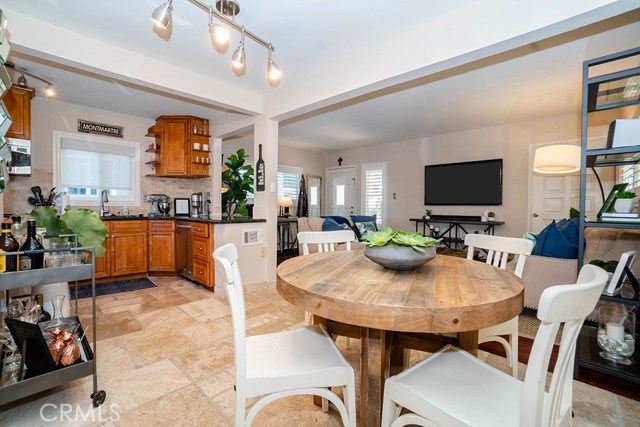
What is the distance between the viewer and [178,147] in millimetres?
4430

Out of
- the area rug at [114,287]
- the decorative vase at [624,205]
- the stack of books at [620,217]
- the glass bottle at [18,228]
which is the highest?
the decorative vase at [624,205]

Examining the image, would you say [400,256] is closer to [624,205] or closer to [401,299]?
[401,299]

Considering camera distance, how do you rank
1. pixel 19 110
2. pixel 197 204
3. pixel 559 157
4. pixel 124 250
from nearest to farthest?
pixel 19 110 < pixel 559 157 < pixel 124 250 < pixel 197 204

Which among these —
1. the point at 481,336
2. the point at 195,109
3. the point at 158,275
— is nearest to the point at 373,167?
the point at 195,109

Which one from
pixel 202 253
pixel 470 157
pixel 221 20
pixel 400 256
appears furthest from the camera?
pixel 470 157

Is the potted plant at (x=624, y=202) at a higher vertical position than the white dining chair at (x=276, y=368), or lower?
higher

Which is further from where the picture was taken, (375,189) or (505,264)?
(375,189)

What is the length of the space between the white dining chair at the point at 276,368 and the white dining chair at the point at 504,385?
0.61 feet

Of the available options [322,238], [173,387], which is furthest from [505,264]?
[173,387]

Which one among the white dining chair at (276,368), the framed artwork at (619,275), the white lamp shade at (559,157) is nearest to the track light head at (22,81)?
the white dining chair at (276,368)

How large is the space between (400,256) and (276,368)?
2.21 feet

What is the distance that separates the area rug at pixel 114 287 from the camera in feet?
11.6

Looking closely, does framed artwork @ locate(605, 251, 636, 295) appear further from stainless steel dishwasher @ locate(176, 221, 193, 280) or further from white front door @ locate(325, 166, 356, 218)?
white front door @ locate(325, 166, 356, 218)
